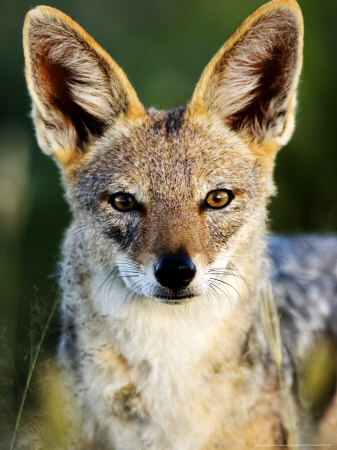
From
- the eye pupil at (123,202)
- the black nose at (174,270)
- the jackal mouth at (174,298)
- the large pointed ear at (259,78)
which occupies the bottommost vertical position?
the jackal mouth at (174,298)

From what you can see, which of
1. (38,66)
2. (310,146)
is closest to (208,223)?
(38,66)

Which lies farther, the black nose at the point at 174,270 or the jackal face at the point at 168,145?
the jackal face at the point at 168,145

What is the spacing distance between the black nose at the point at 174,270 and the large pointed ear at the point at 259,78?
123cm

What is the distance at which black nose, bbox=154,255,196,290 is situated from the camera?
369 cm

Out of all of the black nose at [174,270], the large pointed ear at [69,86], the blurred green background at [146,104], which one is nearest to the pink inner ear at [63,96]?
the large pointed ear at [69,86]

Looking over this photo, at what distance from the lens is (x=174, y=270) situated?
369cm

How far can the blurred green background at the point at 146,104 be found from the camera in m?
5.53

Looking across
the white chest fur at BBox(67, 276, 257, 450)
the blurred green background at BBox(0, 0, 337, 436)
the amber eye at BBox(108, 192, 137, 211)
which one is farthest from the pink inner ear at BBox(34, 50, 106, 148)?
the white chest fur at BBox(67, 276, 257, 450)

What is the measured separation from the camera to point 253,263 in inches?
176

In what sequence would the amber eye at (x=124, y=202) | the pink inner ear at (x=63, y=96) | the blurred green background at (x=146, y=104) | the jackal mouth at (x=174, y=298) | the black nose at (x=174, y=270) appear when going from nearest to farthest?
the black nose at (x=174, y=270)
the jackal mouth at (x=174, y=298)
the amber eye at (x=124, y=202)
the pink inner ear at (x=63, y=96)
the blurred green background at (x=146, y=104)

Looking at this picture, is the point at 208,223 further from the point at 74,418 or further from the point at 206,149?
the point at 74,418

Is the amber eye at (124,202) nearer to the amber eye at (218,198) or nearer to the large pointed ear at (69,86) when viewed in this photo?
the amber eye at (218,198)

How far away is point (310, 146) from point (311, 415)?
518cm

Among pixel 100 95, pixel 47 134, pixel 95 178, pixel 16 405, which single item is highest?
pixel 100 95
